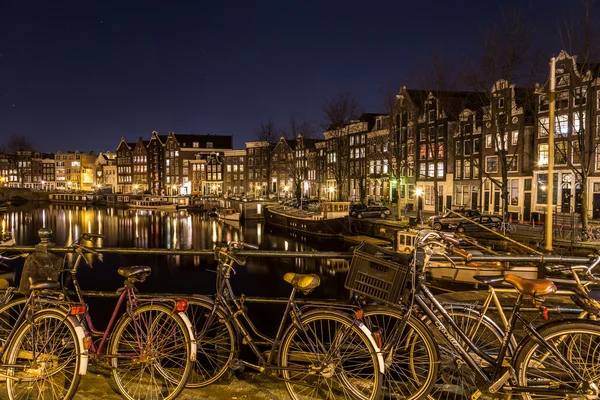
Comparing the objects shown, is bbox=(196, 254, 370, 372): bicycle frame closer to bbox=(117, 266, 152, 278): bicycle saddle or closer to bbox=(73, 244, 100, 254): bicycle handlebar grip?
bbox=(117, 266, 152, 278): bicycle saddle

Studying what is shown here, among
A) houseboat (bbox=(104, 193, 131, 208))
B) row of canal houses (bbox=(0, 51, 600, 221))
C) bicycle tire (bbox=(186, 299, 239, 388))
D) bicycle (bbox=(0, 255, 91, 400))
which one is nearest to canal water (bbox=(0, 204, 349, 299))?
bicycle tire (bbox=(186, 299, 239, 388))

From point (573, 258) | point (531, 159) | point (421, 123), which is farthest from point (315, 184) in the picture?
point (573, 258)

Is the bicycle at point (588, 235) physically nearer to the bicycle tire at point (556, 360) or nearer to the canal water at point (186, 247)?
the canal water at point (186, 247)

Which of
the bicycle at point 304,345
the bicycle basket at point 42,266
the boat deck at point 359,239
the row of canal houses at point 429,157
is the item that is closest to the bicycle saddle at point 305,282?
the bicycle at point 304,345

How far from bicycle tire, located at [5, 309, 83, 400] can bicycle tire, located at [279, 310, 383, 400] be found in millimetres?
1788

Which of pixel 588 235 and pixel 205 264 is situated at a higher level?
pixel 588 235

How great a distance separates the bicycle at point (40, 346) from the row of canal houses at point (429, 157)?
48.1 ft

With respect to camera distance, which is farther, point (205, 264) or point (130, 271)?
point (205, 264)

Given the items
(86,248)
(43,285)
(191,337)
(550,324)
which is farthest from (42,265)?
(550,324)

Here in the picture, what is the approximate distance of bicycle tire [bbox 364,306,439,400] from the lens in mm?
3590

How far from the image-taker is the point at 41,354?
13.0 ft

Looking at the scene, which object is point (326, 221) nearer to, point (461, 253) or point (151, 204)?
point (461, 253)

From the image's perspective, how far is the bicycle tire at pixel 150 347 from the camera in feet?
13.0

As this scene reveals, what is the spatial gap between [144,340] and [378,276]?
2.11 meters
